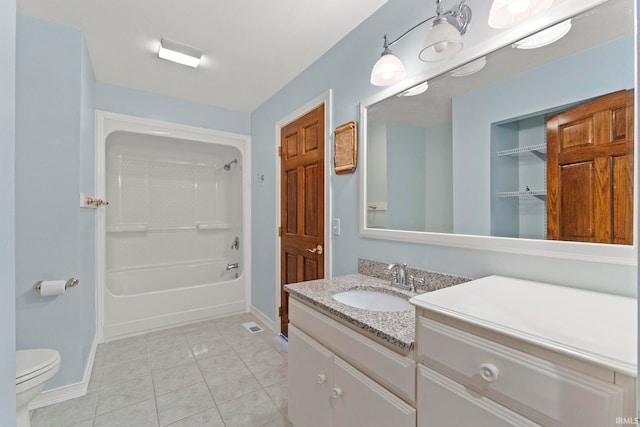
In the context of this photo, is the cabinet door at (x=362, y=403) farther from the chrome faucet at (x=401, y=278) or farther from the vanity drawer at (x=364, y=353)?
the chrome faucet at (x=401, y=278)

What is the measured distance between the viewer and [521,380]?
2.10ft

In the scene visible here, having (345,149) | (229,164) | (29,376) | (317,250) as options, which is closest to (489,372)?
(345,149)

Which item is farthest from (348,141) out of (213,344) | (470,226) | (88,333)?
(88,333)

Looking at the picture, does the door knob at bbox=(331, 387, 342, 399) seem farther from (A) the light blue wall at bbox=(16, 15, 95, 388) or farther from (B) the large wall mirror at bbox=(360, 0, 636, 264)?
(A) the light blue wall at bbox=(16, 15, 95, 388)

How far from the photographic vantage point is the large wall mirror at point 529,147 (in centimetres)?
88

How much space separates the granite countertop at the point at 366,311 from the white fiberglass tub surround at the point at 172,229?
210 cm

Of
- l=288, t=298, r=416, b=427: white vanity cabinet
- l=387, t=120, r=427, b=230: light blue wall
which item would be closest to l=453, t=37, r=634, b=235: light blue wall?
l=387, t=120, r=427, b=230: light blue wall

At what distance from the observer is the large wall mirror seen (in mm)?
883

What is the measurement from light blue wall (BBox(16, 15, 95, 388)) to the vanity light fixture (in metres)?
2.55

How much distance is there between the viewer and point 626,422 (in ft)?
1.70

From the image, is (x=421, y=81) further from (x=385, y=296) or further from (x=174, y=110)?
(x=174, y=110)

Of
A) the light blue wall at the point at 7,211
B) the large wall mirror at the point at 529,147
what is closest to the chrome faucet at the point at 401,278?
the large wall mirror at the point at 529,147

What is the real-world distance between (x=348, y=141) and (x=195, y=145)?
276 centimetres

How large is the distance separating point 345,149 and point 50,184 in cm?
193
